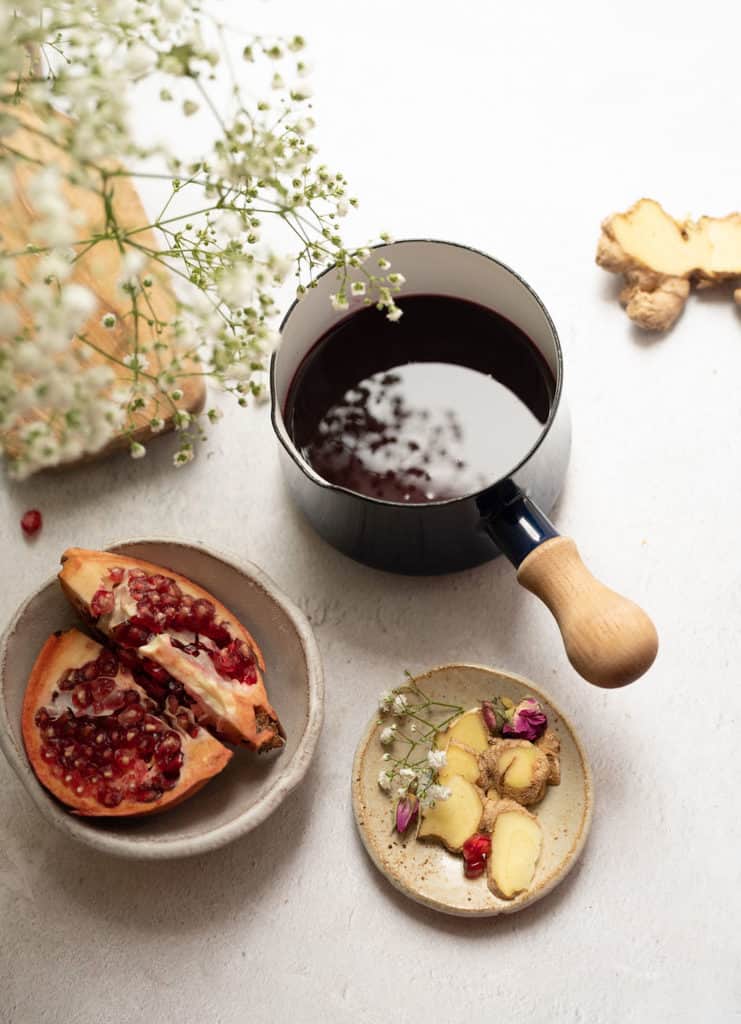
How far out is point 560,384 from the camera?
0.88 m

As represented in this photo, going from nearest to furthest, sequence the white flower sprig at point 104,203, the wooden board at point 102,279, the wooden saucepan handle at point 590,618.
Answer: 1. the white flower sprig at point 104,203
2. the wooden saucepan handle at point 590,618
3. the wooden board at point 102,279

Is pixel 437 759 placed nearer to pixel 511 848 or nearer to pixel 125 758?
pixel 511 848

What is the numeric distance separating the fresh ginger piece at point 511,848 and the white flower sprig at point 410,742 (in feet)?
0.21

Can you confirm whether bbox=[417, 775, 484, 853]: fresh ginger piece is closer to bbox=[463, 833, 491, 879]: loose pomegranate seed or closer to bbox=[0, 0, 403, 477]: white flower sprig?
bbox=[463, 833, 491, 879]: loose pomegranate seed

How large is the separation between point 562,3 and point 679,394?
1.60ft

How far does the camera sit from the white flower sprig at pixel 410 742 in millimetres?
998

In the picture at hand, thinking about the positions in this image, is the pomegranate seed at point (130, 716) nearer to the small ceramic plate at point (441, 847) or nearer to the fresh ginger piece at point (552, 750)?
Answer: the small ceramic plate at point (441, 847)

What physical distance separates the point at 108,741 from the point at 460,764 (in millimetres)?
324

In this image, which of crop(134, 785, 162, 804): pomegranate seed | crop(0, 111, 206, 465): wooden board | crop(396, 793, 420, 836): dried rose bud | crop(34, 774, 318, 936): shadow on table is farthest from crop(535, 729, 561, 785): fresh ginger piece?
crop(0, 111, 206, 465): wooden board

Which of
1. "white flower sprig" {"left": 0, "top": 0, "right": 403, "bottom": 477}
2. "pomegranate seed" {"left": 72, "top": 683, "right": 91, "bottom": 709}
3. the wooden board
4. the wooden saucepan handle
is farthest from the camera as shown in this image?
the wooden board

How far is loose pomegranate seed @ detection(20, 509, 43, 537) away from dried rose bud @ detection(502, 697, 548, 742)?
1.72 feet

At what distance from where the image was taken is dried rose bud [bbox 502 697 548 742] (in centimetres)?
100

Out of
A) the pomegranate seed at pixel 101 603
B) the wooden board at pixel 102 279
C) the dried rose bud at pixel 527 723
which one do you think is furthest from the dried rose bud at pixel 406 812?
the wooden board at pixel 102 279

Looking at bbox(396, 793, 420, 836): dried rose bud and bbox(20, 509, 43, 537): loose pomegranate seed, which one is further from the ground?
bbox(20, 509, 43, 537): loose pomegranate seed
